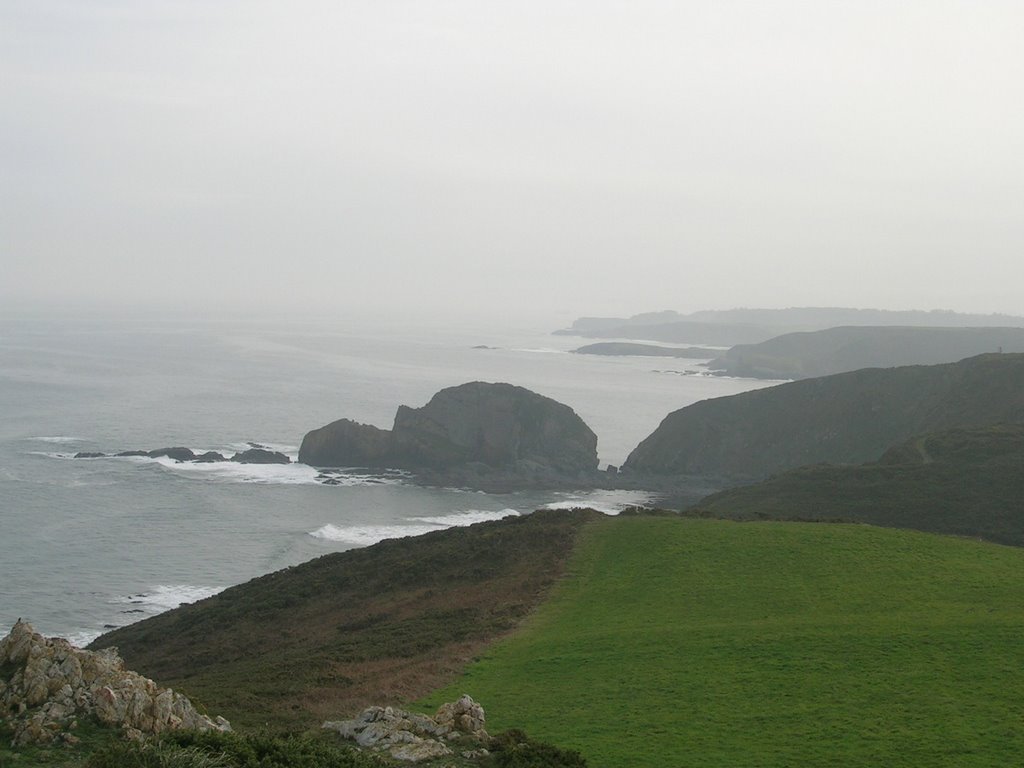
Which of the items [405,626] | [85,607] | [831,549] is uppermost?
[831,549]

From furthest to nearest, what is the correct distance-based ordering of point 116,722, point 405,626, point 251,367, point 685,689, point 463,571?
point 251,367
point 463,571
point 405,626
point 685,689
point 116,722

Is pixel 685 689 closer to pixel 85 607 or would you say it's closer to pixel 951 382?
pixel 85 607

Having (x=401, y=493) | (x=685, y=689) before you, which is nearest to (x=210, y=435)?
(x=401, y=493)

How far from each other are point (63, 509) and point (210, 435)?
32.5 m

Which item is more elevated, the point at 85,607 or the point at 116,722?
the point at 116,722

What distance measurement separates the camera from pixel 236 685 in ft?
67.6

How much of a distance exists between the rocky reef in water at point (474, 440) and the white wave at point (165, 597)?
34862 mm

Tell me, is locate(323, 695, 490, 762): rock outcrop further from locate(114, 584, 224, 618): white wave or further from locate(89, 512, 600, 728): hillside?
locate(114, 584, 224, 618): white wave

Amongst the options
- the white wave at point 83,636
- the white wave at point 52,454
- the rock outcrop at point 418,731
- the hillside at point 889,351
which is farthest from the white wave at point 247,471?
the hillside at point 889,351

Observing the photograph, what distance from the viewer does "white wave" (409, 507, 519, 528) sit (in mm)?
61031

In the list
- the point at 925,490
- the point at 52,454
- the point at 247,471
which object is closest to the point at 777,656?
the point at 925,490

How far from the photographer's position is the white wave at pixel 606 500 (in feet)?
221

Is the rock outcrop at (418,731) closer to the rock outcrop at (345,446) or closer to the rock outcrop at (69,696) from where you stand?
the rock outcrop at (69,696)

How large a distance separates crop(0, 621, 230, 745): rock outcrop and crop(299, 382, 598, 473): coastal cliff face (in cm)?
6597
